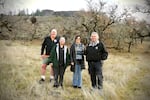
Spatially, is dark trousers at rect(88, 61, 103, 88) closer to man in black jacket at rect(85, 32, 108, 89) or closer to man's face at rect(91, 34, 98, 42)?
man in black jacket at rect(85, 32, 108, 89)

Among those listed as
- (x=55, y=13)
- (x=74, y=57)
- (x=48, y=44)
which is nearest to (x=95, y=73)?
(x=74, y=57)

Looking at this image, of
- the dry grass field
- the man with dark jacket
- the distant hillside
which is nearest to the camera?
the dry grass field

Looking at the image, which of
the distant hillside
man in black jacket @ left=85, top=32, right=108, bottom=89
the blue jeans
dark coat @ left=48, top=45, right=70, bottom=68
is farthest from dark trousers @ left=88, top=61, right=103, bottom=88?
the distant hillside

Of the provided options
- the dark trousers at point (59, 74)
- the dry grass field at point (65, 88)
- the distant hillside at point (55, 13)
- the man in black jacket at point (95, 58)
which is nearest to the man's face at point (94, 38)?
the man in black jacket at point (95, 58)

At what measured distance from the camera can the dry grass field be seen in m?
5.47

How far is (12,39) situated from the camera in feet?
18.9

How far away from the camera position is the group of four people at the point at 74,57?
5625 mm

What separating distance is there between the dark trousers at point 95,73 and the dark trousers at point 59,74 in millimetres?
340

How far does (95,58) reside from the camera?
5.78 meters

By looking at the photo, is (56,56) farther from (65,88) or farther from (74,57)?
(65,88)

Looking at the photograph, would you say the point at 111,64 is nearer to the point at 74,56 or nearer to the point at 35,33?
the point at 74,56

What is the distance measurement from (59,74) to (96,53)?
1.74 feet

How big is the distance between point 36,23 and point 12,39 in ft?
1.18

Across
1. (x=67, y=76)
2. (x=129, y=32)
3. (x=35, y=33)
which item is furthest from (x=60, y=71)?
(x=129, y=32)
